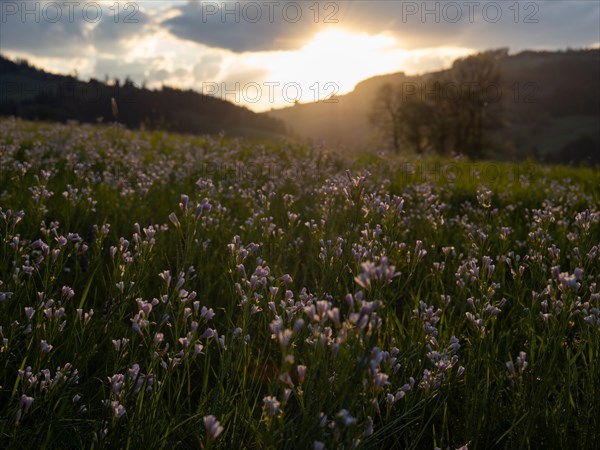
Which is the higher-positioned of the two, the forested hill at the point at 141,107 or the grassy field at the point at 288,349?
the forested hill at the point at 141,107

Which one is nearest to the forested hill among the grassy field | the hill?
the hill

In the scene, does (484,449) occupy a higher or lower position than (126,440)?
lower

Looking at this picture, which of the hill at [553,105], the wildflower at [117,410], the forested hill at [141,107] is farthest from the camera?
the hill at [553,105]

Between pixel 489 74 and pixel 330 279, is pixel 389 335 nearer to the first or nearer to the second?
pixel 330 279

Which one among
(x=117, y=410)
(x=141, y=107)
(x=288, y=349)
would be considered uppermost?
(x=141, y=107)

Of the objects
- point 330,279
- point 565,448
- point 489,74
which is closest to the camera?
point 565,448

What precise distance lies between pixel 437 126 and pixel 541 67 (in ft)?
399

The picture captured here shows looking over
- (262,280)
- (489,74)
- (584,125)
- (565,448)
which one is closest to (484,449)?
(565,448)

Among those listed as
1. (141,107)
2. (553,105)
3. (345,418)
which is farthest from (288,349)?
(553,105)

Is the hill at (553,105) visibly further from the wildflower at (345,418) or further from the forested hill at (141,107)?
the wildflower at (345,418)

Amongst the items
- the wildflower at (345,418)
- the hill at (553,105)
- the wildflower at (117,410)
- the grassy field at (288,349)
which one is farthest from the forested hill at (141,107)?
the wildflower at (345,418)

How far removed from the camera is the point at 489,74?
4575 cm

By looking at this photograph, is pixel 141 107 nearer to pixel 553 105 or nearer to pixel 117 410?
pixel 117 410

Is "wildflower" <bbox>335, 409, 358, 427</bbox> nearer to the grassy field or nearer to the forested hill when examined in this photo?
the grassy field
